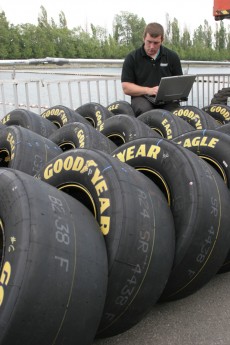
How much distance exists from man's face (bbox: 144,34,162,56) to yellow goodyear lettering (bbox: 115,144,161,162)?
3.22 meters

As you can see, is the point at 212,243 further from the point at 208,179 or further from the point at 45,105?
the point at 45,105

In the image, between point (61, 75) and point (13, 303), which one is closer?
point (13, 303)

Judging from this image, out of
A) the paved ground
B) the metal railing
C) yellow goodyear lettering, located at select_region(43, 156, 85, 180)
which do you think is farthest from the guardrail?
the paved ground

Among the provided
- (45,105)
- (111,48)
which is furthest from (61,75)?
(111,48)

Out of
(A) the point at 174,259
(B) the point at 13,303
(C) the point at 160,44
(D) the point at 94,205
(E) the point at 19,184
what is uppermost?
(C) the point at 160,44

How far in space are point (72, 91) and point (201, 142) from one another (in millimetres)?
6814

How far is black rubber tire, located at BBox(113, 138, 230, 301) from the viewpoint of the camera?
2.46 meters

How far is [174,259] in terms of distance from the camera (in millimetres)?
2459

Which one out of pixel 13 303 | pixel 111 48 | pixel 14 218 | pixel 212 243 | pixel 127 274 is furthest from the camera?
pixel 111 48

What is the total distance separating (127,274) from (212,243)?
656 millimetres

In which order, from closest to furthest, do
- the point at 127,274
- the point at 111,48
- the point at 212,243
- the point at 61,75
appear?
the point at 127,274 → the point at 212,243 → the point at 61,75 → the point at 111,48

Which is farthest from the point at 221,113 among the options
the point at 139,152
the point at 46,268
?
the point at 46,268

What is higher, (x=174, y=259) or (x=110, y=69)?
(x=110, y=69)

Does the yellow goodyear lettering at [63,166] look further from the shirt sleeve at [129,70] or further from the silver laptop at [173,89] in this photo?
the shirt sleeve at [129,70]
